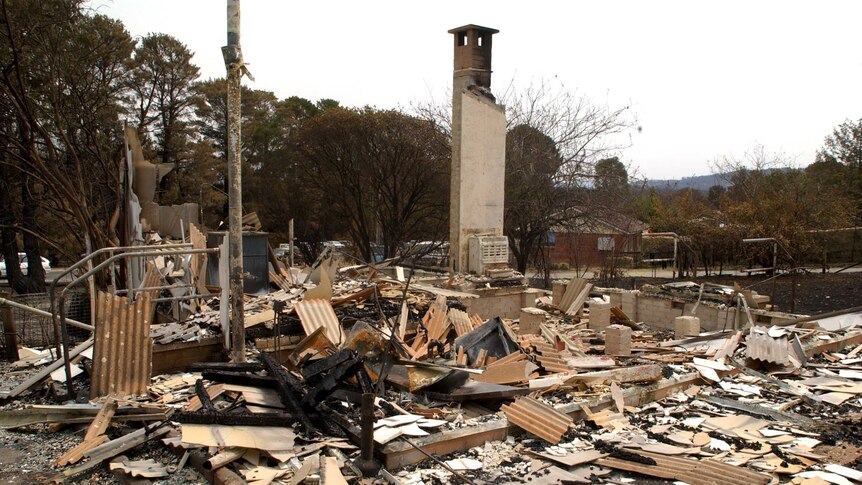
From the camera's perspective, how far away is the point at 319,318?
26.9 ft

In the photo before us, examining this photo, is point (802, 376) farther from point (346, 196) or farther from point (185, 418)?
point (346, 196)

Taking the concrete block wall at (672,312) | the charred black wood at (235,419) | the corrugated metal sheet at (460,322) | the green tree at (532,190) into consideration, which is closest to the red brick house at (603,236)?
the green tree at (532,190)

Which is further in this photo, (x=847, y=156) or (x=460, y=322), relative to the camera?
(x=847, y=156)

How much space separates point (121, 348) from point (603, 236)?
20.4m

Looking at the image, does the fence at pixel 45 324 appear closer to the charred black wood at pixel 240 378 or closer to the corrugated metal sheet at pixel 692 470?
the charred black wood at pixel 240 378

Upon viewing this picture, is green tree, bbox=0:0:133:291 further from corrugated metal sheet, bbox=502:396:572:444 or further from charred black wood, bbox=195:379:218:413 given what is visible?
corrugated metal sheet, bbox=502:396:572:444

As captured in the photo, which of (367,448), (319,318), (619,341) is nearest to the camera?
(367,448)

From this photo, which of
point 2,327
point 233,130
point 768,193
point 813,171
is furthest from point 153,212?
point 813,171

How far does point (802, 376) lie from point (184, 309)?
29.8 ft

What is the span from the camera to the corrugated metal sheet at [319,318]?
800 cm

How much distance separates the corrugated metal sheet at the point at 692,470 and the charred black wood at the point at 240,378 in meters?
3.26

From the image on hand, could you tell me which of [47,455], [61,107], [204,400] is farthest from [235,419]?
A: [61,107]

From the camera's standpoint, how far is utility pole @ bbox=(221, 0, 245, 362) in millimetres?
6797

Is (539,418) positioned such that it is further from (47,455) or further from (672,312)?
(672,312)
